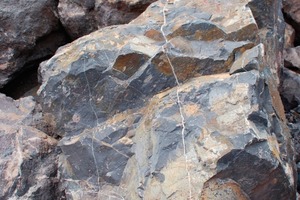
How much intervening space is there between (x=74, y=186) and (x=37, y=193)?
0.75ft

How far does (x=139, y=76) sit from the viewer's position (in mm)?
2705

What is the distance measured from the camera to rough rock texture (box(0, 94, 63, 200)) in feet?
8.73

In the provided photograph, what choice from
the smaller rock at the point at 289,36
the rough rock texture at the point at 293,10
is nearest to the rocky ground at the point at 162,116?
the smaller rock at the point at 289,36

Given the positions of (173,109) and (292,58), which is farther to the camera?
(292,58)

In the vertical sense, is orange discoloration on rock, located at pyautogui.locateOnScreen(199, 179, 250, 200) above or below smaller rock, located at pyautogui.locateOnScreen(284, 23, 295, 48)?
above

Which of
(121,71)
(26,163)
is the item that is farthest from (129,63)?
(26,163)

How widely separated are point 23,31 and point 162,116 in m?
2.02

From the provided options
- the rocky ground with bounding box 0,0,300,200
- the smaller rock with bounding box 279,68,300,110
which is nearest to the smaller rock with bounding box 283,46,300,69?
the smaller rock with bounding box 279,68,300,110

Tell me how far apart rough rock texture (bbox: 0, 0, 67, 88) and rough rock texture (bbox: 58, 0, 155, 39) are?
0.48 feet

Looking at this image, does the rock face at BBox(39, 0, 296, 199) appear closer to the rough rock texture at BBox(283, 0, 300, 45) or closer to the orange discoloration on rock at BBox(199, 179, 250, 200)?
the orange discoloration on rock at BBox(199, 179, 250, 200)

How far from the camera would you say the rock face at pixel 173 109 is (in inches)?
88.7

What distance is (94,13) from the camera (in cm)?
394

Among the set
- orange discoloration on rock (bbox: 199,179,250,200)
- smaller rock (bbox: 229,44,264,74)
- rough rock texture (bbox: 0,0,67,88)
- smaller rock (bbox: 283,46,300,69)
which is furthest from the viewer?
smaller rock (bbox: 283,46,300,69)

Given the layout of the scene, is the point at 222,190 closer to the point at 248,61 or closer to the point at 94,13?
the point at 248,61
